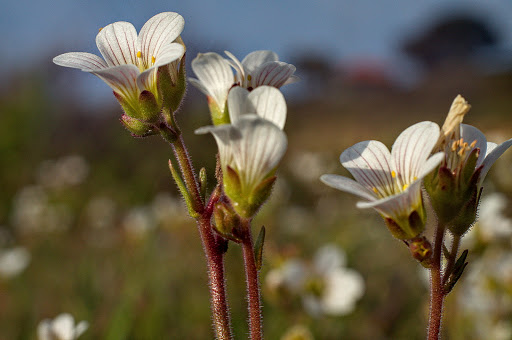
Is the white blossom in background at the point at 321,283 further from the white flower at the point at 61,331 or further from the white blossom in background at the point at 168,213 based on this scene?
the white blossom in background at the point at 168,213

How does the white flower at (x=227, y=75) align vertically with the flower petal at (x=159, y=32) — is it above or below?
below

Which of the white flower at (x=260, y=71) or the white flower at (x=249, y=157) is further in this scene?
the white flower at (x=260, y=71)

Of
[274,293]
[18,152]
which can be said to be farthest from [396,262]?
[18,152]

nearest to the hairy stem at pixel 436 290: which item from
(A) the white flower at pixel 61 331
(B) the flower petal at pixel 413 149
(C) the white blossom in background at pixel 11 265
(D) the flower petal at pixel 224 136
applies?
(B) the flower petal at pixel 413 149

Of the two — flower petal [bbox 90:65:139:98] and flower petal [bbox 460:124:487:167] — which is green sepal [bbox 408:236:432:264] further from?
flower petal [bbox 90:65:139:98]

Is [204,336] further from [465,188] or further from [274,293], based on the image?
[465,188]

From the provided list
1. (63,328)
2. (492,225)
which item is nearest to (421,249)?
(63,328)

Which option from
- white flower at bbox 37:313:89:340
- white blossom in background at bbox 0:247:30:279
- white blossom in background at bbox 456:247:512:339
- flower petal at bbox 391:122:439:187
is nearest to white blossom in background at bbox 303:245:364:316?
white blossom in background at bbox 456:247:512:339
